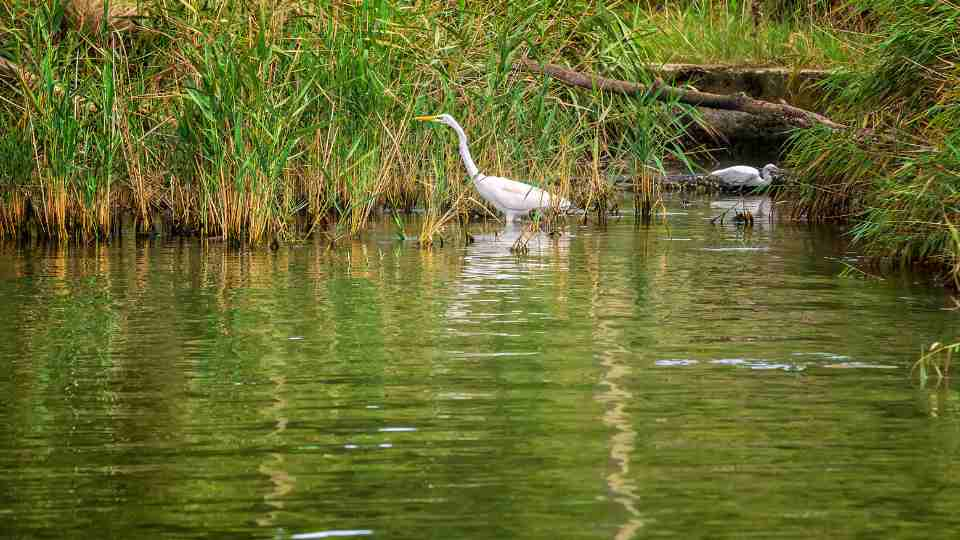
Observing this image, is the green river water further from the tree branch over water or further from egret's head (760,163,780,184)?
egret's head (760,163,780,184)

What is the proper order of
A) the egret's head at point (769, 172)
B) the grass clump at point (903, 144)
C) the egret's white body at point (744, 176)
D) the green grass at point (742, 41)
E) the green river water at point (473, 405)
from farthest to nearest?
the green grass at point (742, 41) < the egret's white body at point (744, 176) < the egret's head at point (769, 172) < the grass clump at point (903, 144) < the green river water at point (473, 405)

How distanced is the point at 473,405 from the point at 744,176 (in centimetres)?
1323

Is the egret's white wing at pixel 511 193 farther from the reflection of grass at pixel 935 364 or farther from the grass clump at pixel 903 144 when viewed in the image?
the reflection of grass at pixel 935 364

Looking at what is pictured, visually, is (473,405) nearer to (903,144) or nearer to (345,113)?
(903,144)

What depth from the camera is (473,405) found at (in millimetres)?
6434

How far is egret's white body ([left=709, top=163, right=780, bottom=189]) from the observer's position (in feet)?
62.7

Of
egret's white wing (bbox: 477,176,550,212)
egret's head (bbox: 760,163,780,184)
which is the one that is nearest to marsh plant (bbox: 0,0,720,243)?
egret's white wing (bbox: 477,176,550,212)

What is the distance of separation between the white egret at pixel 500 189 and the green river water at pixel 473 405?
2.74m

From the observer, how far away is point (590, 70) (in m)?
15.3

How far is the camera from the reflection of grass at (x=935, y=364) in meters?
6.95

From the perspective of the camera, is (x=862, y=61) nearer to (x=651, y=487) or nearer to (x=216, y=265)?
(x=216, y=265)

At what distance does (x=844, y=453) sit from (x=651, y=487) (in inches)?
32.5

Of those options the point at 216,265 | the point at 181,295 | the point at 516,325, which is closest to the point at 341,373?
the point at 516,325

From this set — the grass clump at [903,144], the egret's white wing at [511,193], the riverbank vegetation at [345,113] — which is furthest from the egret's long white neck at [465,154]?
the grass clump at [903,144]
